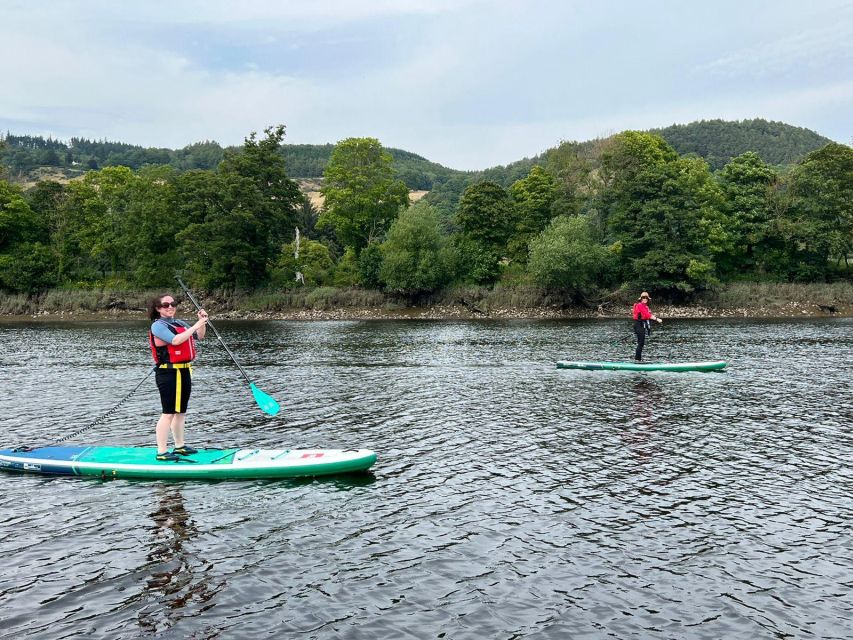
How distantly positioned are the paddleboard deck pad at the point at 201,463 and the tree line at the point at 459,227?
61754 millimetres

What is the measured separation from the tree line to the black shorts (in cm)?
6273

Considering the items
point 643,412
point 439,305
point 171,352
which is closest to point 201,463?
point 171,352

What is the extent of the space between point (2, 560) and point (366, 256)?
7524 cm

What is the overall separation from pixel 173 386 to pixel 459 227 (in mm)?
81368

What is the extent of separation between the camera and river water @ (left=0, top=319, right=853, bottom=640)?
931cm

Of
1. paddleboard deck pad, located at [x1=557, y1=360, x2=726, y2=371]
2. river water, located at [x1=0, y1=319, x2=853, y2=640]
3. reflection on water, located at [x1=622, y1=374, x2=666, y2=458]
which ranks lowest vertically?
river water, located at [x1=0, y1=319, x2=853, y2=640]

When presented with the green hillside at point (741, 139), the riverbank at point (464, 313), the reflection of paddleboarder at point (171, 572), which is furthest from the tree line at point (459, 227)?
the green hillside at point (741, 139)

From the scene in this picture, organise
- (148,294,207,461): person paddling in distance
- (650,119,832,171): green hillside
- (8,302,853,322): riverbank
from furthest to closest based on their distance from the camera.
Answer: (650,119,832,171): green hillside < (8,302,853,322): riverbank < (148,294,207,461): person paddling in distance

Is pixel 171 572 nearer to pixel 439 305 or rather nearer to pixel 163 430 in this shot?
pixel 163 430

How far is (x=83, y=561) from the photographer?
11.1 meters

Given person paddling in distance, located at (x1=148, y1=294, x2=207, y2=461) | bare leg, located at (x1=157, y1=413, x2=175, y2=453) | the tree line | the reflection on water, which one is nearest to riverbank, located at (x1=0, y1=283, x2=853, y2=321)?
the tree line

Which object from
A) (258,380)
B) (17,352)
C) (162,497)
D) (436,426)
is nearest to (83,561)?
(162,497)

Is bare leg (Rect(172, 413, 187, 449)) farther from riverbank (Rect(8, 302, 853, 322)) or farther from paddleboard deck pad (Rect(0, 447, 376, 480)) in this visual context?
riverbank (Rect(8, 302, 853, 322))

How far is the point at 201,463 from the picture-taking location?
1575 centimetres
